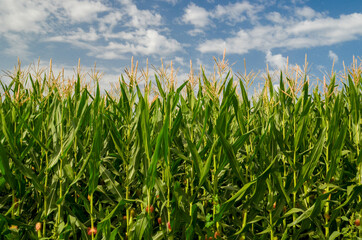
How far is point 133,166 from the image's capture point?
7.96 ft

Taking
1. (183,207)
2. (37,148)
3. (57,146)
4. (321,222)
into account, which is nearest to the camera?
(183,207)

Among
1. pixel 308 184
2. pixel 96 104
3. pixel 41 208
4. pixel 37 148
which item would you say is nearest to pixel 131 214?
pixel 41 208

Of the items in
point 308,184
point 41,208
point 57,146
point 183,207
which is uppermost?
point 57,146

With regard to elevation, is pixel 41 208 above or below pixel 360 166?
below

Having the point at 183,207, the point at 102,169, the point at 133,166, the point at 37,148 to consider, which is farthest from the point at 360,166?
the point at 37,148

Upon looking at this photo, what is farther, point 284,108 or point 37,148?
point 37,148

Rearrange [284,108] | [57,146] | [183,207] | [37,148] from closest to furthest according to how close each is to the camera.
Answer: [183,207] < [57,146] < [284,108] < [37,148]

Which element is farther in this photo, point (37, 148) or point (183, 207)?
point (37, 148)

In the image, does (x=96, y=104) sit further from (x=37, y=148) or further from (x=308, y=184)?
(x=308, y=184)

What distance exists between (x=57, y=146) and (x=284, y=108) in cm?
210

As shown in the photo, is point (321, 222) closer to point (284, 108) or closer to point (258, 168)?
point (258, 168)

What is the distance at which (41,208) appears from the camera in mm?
2619

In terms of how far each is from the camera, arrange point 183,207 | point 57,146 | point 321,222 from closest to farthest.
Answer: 1. point 183,207
2. point 57,146
3. point 321,222

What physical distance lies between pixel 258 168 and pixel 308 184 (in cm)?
54
